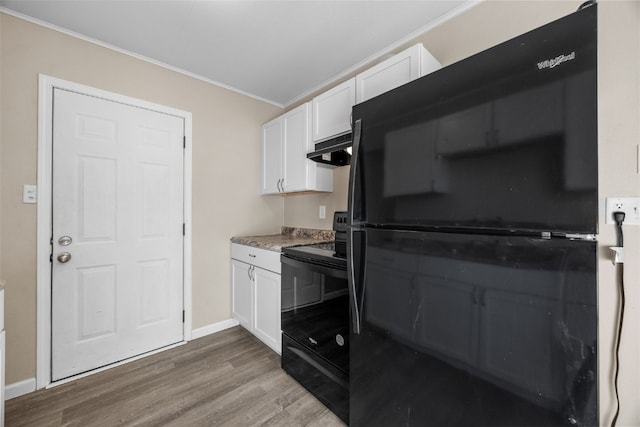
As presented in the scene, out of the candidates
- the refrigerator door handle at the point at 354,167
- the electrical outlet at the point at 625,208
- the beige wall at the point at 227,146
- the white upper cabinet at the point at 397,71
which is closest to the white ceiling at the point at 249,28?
the beige wall at the point at 227,146

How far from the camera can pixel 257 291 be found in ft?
7.50

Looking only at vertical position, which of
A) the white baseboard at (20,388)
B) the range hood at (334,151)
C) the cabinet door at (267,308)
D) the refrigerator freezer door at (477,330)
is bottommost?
the white baseboard at (20,388)

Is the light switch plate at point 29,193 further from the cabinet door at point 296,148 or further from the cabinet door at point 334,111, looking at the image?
the cabinet door at point 334,111

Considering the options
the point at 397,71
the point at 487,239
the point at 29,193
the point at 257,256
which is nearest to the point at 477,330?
the point at 487,239

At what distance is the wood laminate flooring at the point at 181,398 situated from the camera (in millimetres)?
1524

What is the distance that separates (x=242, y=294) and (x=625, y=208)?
2661 mm

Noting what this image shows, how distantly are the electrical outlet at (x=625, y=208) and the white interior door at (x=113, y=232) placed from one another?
292 centimetres

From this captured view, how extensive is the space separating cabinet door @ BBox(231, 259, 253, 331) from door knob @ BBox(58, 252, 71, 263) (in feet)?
4.11

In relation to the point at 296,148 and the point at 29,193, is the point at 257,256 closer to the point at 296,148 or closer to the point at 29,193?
the point at 296,148

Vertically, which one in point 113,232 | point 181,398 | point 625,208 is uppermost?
point 625,208

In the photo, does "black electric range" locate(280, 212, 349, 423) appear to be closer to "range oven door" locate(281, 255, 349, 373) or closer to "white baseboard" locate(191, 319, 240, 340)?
"range oven door" locate(281, 255, 349, 373)

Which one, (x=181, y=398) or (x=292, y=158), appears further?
(x=292, y=158)

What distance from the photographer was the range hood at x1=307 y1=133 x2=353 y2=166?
6.15 ft

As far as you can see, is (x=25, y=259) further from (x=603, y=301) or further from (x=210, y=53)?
(x=603, y=301)
